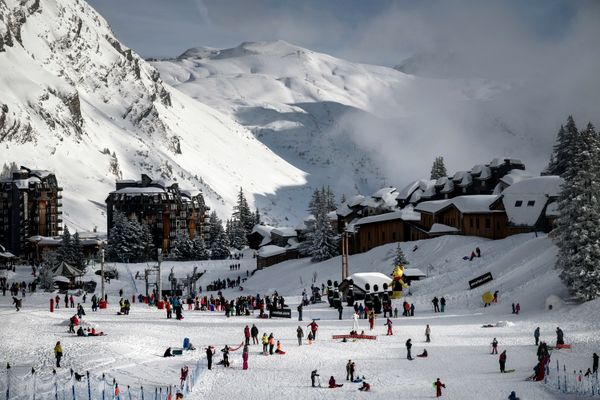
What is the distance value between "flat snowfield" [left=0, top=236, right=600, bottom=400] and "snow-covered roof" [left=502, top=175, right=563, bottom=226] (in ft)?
30.0

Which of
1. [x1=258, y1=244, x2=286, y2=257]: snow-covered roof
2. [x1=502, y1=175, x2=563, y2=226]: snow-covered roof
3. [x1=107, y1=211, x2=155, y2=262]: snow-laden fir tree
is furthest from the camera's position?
[x1=107, y1=211, x2=155, y2=262]: snow-laden fir tree

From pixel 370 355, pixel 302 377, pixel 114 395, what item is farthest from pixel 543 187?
pixel 114 395

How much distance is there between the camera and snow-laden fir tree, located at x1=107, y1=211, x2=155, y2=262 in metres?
107

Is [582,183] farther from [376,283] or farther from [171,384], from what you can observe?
[171,384]

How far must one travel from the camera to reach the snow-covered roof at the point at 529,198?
238 ft

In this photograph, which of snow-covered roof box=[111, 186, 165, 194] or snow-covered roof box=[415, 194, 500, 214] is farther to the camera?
snow-covered roof box=[111, 186, 165, 194]

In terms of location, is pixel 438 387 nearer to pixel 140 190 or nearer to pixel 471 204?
pixel 471 204

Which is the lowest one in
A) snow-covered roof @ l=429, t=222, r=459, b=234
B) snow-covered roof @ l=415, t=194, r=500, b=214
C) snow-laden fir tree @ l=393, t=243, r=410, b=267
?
snow-laden fir tree @ l=393, t=243, r=410, b=267

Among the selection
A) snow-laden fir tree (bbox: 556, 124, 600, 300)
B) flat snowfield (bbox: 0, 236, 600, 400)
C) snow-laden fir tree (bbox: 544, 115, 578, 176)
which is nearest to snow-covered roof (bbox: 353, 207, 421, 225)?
snow-laden fir tree (bbox: 544, 115, 578, 176)

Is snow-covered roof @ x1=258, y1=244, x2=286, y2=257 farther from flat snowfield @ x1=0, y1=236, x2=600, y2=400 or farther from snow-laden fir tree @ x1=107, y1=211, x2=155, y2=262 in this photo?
flat snowfield @ x1=0, y1=236, x2=600, y2=400

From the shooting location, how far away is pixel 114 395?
101 feet

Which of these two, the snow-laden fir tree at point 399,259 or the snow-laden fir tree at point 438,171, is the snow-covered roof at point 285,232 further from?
the snow-laden fir tree at point 399,259

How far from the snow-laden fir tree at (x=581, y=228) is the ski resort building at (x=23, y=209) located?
104833mm

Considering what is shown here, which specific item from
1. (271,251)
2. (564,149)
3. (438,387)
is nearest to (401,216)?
(564,149)
